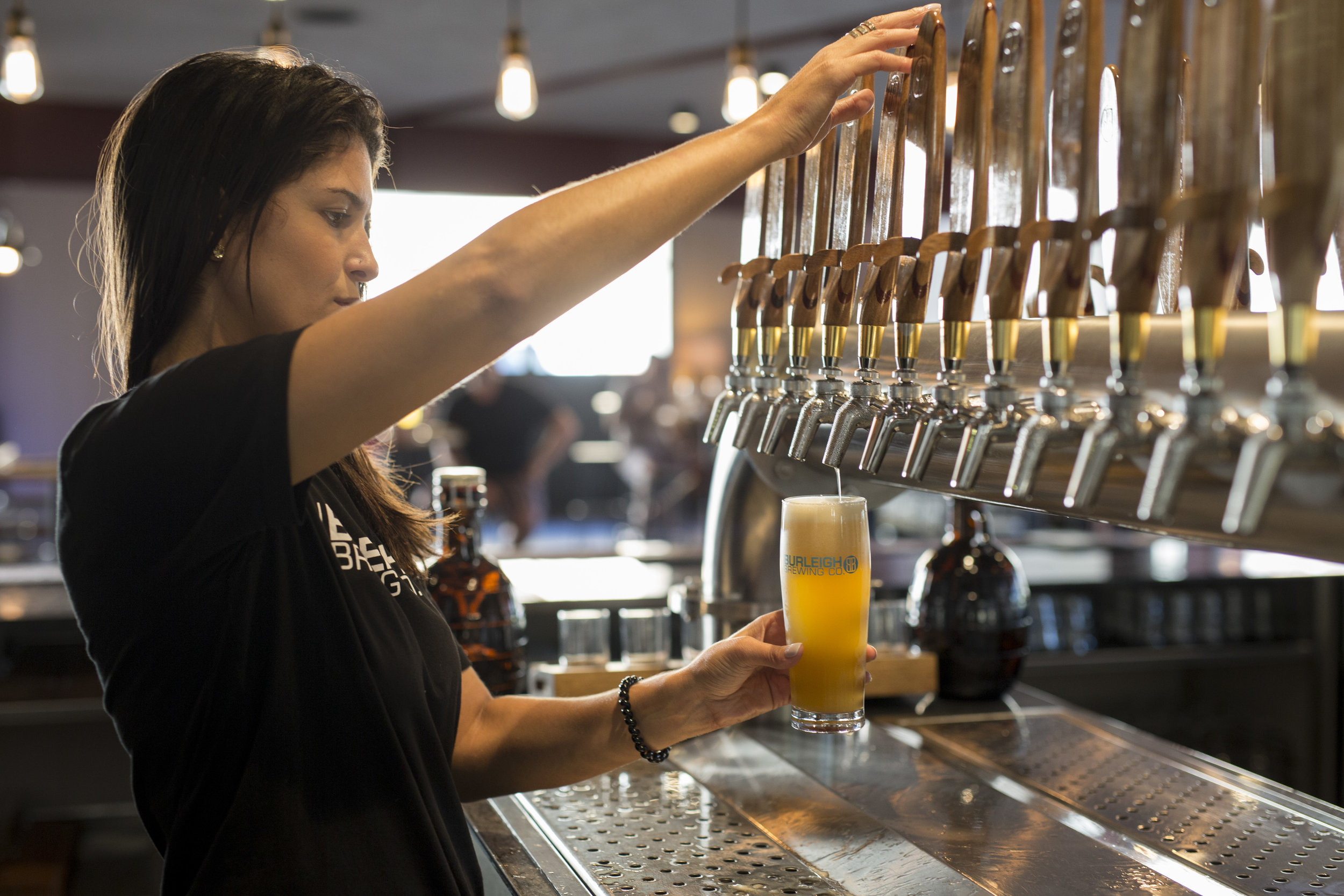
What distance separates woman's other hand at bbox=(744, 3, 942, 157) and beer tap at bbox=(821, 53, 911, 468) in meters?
0.06

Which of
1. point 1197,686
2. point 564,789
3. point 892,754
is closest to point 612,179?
point 564,789

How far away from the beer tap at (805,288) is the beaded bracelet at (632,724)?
318mm

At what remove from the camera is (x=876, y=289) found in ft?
3.58

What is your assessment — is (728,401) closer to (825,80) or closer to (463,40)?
(825,80)

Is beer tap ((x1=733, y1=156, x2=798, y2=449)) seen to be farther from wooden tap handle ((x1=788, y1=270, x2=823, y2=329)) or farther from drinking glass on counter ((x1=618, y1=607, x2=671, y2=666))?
drinking glass on counter ((x1=618, y1=607, x2=671, y2=666))

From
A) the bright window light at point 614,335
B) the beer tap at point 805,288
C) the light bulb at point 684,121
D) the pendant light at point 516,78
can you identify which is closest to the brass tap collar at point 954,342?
the beer tap at point 805,288

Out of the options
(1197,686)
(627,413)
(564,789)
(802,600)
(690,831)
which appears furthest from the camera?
(627,413)

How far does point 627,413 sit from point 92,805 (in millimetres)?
6183

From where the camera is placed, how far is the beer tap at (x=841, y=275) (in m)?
1.15

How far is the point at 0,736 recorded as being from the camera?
8.68 feet

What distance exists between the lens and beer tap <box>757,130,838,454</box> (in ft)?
3.96

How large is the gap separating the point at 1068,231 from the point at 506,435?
6.03 metres

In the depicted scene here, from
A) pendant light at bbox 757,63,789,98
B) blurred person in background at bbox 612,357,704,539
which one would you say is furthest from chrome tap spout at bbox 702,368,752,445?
blurred person in background at bbox 612,357,704,539

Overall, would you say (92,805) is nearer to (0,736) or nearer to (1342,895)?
(0,736)
